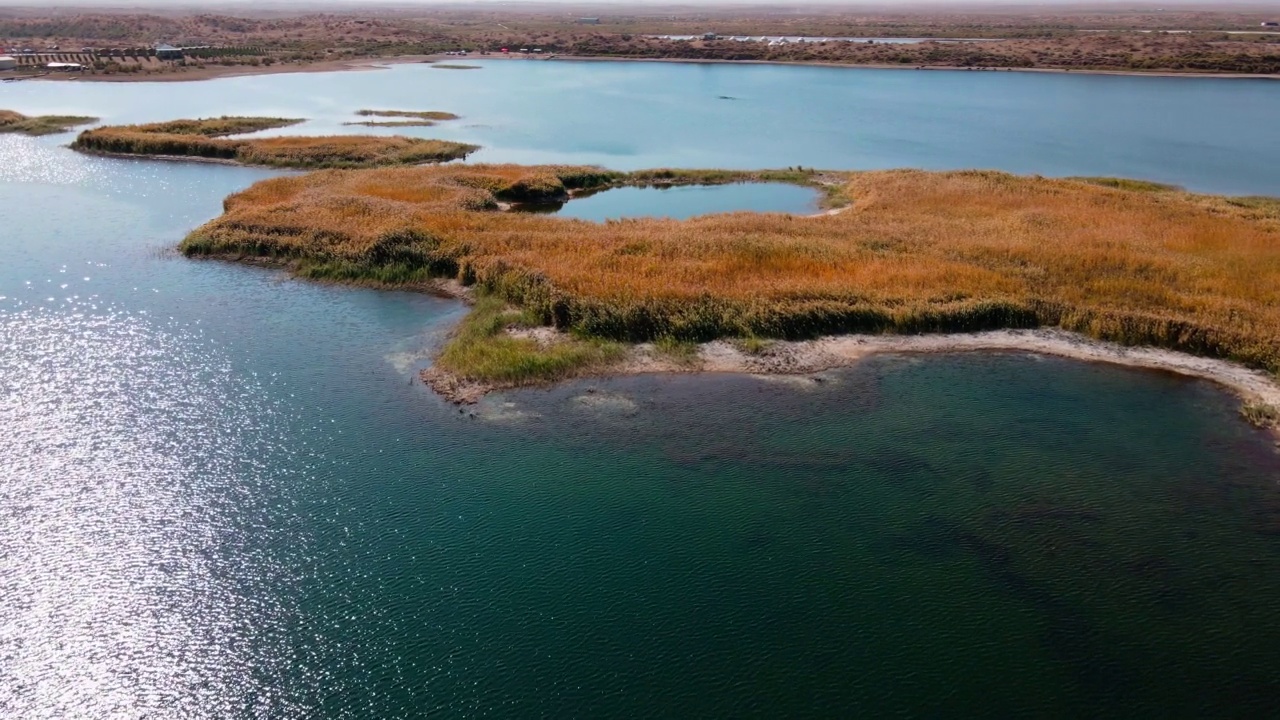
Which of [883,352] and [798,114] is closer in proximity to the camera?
[883,352]

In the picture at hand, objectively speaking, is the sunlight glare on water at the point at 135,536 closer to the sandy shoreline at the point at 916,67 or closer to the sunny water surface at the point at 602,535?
the sunny water surface at the point at 602,535

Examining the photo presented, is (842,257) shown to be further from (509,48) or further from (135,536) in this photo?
(509,48)

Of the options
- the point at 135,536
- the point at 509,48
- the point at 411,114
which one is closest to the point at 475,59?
the point at 509,48

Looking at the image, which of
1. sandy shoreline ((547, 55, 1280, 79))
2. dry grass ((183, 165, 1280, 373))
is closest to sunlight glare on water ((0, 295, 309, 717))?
dry grass ((183, 165, 1280, 373))

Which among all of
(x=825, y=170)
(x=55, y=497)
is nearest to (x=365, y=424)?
(x=55, y=497)

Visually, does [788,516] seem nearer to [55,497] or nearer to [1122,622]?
[1122,622]

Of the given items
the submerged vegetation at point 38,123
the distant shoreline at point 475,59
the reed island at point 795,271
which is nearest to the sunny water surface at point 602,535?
the reed island at point 795,271
